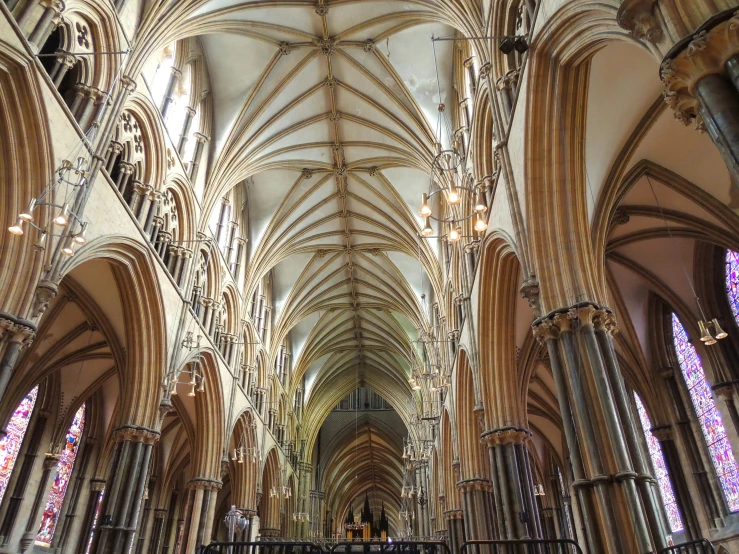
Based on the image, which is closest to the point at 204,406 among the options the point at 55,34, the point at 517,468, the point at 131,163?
the point at 131,163

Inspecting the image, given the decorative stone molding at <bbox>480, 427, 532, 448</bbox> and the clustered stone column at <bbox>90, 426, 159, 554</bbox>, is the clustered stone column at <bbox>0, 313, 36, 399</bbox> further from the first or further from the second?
the decorative stone molding at <bbox>480, 427, 532, 448</bbox>

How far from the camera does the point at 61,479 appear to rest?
18562mm

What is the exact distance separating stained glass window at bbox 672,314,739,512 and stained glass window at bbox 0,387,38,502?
1829cm

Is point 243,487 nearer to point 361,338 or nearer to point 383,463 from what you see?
point 361,338

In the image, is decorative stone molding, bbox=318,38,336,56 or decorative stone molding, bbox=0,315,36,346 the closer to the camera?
decorative stone molding, bbox=0,315,36,346

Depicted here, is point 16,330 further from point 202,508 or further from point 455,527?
point 455,527

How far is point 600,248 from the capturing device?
970cm

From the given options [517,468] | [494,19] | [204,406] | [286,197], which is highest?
[286,197]

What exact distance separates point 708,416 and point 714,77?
1169cm

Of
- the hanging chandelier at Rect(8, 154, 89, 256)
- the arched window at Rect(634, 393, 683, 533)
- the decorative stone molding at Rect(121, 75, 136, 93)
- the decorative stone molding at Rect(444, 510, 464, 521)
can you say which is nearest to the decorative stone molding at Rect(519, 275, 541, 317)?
the hanging chandelier at Rect(8, 154, 89, 256)

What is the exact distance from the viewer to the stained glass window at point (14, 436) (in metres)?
16.2

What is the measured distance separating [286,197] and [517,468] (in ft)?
46.1

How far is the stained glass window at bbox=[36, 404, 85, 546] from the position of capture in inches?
692

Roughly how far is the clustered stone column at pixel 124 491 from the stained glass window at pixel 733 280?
44.6 ft
